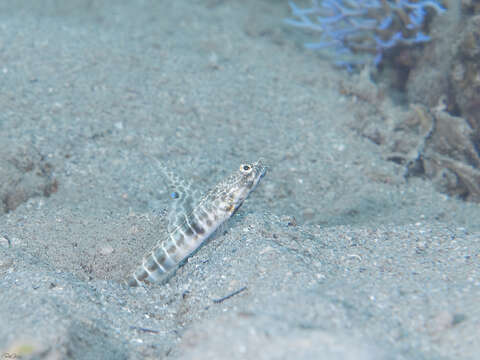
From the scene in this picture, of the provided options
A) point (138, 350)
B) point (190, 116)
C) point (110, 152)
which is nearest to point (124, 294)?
point (138, 350)

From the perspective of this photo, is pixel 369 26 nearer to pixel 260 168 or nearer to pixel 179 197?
pixel 260 168

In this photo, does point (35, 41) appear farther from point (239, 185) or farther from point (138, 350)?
point (138, 350)

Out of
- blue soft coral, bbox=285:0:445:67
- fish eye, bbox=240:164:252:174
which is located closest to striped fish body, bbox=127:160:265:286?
fish eye, bbox=240:164:252:174

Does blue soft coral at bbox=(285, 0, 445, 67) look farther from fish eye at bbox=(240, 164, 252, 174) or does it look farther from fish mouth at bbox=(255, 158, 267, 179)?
fish eye at bbox=(240, 164, 252, 174)

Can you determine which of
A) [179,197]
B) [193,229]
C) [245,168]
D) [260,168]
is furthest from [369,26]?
[193,229]

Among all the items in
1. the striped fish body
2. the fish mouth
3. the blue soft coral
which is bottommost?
the striped fish body

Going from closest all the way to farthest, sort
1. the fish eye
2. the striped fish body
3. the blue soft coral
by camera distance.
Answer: the striped fish body
the fish eye
the blue soft coral

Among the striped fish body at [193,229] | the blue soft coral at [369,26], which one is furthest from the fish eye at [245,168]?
the blue soft coral at [369,26]
